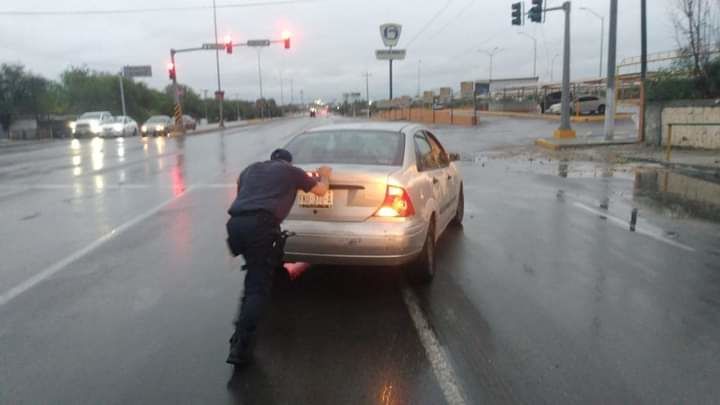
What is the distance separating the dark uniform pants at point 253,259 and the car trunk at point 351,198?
1.20 metres

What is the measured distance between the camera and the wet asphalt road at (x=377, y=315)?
12.9ft

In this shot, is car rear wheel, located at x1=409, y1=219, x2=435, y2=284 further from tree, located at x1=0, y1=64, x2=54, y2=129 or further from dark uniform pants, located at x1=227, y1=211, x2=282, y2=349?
tree, located at x1=0, y1=64, x2=54, y2=129

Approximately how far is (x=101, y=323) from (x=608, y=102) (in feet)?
69.7

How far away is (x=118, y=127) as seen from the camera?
42.6 meters

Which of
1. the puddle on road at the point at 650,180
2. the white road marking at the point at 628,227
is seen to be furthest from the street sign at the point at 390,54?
the white road marking at the point at 628,227

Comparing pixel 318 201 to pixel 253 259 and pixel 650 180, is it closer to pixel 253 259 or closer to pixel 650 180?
pixel 253 259

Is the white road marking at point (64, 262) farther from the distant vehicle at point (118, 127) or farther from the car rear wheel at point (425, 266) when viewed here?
the distant vehicle at point (118, 127)

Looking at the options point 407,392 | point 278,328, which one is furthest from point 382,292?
point 407,392

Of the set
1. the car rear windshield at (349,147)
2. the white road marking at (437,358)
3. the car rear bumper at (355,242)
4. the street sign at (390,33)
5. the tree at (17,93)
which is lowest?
the white road marking at (437,358)

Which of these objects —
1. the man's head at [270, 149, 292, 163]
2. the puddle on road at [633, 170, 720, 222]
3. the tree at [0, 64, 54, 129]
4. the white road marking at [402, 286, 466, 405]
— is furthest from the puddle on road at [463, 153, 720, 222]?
the tree at [0, 64, 54, 129]

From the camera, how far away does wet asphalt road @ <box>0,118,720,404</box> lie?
392 centimetres

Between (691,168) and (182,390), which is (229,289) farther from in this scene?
(691,168)

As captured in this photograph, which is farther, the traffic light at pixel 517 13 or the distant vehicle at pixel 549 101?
→ the distant vehicle at pixel 549 101

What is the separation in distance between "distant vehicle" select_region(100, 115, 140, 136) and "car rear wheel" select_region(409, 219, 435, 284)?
40.4 m
